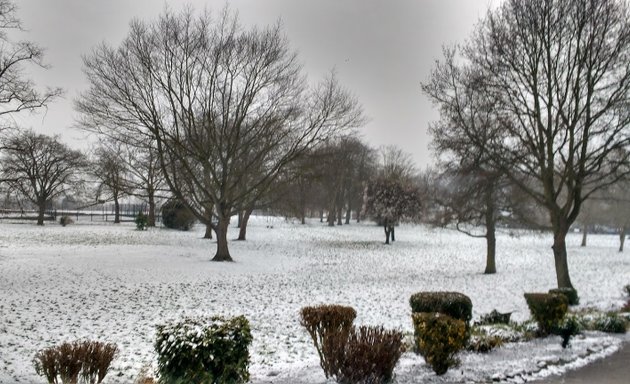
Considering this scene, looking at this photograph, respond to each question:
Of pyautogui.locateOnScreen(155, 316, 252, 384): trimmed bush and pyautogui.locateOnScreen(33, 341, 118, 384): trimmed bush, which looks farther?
pyautogui.locateOnScreen(33, 341, 118, 384): trimmed bush

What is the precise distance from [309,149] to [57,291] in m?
14.7

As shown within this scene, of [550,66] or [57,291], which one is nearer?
[57,291]

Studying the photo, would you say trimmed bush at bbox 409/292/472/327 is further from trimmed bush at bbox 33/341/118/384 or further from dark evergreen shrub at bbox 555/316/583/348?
trimmed bush at bbox 33/341/118/384

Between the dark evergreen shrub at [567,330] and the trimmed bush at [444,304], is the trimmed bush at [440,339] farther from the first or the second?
the dark evergreen shrub at [567,330]

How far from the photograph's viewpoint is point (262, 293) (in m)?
16.0

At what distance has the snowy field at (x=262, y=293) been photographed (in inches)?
315

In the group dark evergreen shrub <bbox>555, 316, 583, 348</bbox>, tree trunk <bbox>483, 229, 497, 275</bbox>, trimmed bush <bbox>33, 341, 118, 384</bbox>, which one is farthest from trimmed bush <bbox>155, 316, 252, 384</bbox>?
tree trunk <bbox>483, 229, 497, 275</bbox>

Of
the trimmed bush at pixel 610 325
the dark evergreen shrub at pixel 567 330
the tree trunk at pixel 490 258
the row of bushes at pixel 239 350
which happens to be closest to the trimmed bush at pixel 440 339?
the row of bushes at pixel 239 350

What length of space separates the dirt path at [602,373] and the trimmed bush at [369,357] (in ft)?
8.38

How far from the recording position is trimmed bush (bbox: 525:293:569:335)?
33.0ft

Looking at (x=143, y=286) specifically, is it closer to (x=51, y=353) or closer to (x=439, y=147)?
(x=51, y=353)

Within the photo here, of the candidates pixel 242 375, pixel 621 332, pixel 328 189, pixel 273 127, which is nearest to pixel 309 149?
pixel 273 127

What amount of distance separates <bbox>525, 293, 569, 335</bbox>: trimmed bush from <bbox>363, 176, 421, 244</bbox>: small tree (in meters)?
31.6

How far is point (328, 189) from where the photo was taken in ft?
193
